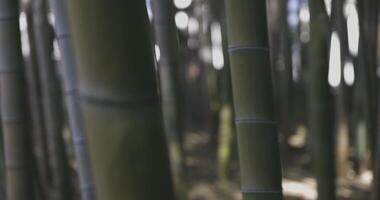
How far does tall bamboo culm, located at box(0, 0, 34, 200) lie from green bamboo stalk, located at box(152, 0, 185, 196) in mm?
427

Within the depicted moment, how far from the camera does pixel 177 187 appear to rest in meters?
2.22

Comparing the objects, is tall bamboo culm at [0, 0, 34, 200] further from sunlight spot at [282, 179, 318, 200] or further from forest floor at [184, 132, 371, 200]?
sunlight spot at [282, 179, 318, 200]

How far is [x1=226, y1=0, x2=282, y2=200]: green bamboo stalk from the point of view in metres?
1.05

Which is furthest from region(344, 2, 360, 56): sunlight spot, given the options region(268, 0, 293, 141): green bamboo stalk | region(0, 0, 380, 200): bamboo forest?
region(0, 0, 380, 200): bamboo forest

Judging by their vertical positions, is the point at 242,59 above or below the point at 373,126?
above

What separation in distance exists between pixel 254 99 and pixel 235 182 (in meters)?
2.90

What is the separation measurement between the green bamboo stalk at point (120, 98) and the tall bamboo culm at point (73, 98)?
1.98 feet

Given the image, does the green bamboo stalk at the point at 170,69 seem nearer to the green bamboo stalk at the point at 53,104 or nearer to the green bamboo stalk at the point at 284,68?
the green bamboo stalk at the point at 53,104

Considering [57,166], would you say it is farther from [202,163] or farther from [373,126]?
[202,163]

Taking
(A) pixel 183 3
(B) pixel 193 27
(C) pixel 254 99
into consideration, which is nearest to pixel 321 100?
(C) pixel 254 99

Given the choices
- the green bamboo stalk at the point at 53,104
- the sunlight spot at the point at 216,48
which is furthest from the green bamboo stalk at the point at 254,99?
the sunlight spot at the point at 216,48

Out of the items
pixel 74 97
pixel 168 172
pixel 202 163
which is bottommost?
pixel 202 163

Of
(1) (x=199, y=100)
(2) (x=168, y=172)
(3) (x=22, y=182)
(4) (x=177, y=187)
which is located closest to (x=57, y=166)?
(4) (x=177, y=187)

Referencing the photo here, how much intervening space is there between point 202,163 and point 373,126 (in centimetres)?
202
